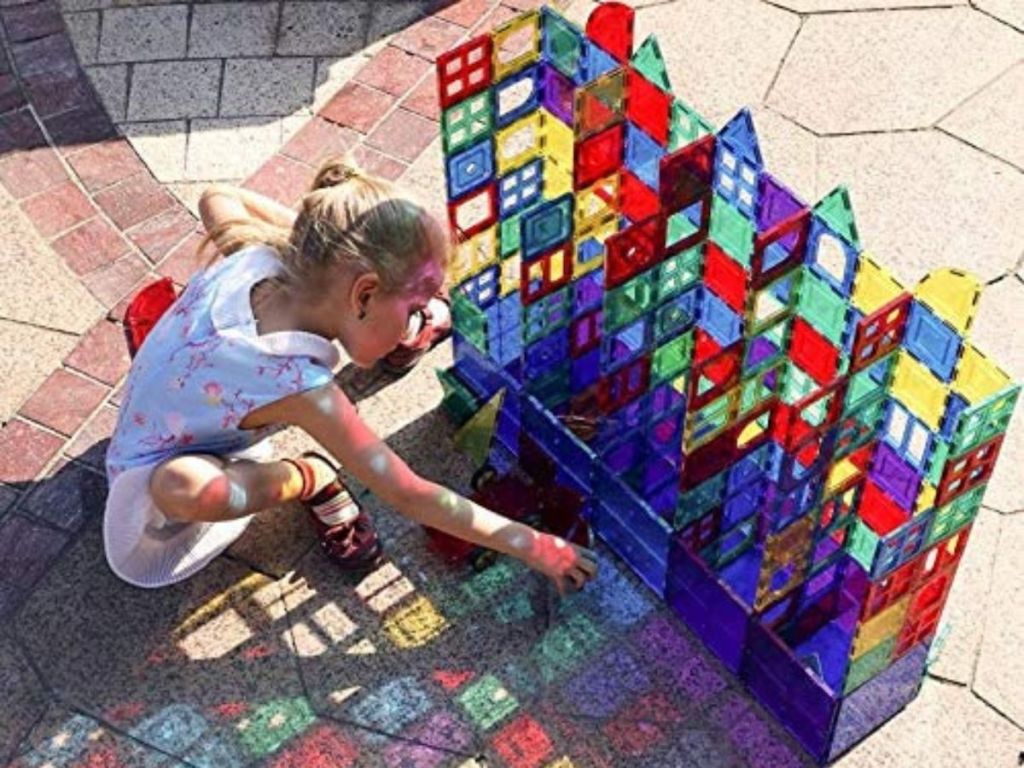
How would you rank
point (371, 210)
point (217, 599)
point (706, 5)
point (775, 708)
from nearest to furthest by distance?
point (371, 210) < point (775, 708) < point (217, 599) < point (706, 5)

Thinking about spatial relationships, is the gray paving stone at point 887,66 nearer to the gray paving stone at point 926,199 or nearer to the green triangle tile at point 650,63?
the gray paving stone at point 926,199

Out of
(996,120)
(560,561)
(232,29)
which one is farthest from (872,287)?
(232,29)

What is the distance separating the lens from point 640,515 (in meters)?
3.31

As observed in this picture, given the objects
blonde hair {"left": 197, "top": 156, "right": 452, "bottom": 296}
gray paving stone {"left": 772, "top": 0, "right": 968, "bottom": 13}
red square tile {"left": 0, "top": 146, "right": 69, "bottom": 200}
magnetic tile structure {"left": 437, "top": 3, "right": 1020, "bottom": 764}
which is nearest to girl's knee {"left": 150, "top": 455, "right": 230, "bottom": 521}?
blonde hair {"left": 197, "top": 156, "right": 452, "bottom": 296}

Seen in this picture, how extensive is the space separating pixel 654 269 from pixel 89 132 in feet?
7.48

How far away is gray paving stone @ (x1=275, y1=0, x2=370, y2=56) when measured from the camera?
4898 millimetres

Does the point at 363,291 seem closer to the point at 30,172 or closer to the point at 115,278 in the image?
the point at 115,278

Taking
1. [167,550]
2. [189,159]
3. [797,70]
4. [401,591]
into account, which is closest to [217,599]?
[167,550]

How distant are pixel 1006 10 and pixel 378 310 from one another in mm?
2751

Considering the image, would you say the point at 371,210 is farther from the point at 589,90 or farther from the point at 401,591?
the point at 401,591

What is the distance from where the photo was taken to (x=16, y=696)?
335cm

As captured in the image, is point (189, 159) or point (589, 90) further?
point (189, 159)

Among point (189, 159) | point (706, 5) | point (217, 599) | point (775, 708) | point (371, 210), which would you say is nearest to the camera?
point (371, 210)

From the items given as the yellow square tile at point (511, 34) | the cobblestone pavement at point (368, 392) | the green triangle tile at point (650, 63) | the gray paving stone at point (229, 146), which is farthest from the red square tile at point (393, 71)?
the green triangle tile at point (650, 63)
